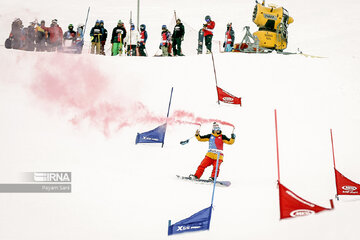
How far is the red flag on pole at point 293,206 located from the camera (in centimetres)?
668

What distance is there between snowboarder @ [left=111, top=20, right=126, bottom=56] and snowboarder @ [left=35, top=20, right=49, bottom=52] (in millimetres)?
2293

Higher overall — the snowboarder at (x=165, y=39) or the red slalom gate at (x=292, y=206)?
the snowboarder at (x=165, y=39)

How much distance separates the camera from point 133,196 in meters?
7.70

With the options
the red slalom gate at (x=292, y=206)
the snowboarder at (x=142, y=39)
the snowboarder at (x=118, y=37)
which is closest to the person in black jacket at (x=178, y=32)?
the snowboarder at (x=142, y=39)

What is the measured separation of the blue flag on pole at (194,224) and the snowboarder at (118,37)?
10.6m

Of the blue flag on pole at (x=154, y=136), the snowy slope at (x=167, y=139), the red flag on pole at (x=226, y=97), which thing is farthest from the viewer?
the red flag on pole at (x=226, y=97)

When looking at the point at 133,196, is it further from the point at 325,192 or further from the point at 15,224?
the point at 325,192

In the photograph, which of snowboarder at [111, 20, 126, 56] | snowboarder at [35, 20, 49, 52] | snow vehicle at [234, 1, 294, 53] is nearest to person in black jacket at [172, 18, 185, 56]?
snowboarder at [111, 20, 126, 56]

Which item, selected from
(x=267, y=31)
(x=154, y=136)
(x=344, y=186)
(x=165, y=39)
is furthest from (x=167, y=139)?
(x=267, y=31)

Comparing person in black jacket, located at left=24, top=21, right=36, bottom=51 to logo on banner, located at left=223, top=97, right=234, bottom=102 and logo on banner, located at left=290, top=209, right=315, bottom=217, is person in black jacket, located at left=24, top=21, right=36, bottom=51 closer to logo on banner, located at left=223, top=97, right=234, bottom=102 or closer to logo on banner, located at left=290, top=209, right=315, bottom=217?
logo on banner, located at left=223, top=97, right=234, bottom=102

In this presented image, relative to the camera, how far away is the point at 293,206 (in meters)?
6.74

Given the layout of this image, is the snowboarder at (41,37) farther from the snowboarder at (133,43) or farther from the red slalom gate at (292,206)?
the red slalom gate at (292,206)

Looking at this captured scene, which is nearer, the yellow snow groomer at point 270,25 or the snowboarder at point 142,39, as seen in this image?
the snowboarder at point 142,39

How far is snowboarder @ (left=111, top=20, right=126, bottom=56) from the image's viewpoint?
635 inches
